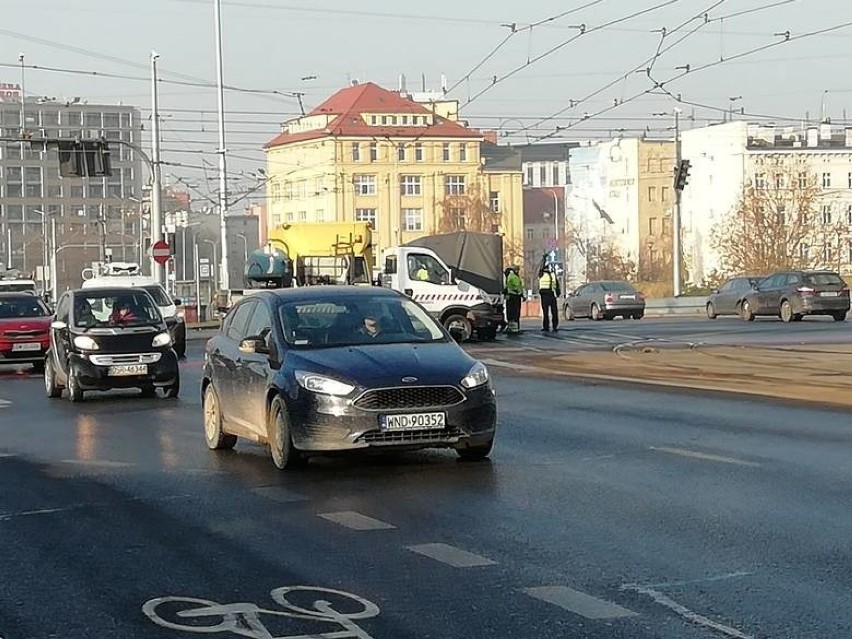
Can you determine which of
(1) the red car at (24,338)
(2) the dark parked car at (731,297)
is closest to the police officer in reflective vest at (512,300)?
(2) the dark parked car at (731,297)

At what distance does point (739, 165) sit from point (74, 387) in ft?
368

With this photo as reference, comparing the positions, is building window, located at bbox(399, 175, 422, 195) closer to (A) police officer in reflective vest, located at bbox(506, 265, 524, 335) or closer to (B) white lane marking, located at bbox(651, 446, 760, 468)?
(A) police officer in reflective vest, located at bbox(506, 265, 524, 335)

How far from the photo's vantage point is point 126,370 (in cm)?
2264

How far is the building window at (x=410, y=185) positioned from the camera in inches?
4705

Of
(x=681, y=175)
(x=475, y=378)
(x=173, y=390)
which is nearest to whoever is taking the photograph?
(x=475, y=378)

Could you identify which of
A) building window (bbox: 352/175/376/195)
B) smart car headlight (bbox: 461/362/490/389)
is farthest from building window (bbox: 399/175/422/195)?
smart car headlight (bbox: 461/362/490/389)

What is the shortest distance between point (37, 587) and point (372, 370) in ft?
16.0

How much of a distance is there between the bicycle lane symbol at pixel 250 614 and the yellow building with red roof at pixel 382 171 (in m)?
99.6

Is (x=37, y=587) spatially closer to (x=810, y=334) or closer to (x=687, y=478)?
(x=687, y=478)

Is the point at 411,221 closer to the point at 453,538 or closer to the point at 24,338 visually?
the point at 24,338

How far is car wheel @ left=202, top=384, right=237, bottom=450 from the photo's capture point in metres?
14.9

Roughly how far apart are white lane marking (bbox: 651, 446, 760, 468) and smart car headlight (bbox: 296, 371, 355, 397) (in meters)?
2.91

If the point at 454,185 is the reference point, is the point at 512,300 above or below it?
below

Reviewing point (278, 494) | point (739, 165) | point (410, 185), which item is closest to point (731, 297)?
point (278, 494)
